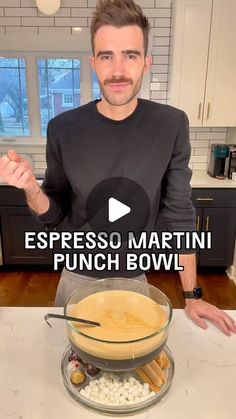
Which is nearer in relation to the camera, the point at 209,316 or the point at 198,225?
the point at 209,316

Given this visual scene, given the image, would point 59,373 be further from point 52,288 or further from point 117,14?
point 52,288

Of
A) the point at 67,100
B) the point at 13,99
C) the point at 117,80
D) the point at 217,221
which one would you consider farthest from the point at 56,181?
the point at 13,99

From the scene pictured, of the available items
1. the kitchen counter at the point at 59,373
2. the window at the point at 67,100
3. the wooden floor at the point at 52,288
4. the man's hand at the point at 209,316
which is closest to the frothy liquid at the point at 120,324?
the kitchen counter at the point at 59,373

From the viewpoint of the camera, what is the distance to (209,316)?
99cm

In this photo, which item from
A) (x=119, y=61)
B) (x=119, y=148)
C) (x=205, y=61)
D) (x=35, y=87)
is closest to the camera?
(x=119, y=61)

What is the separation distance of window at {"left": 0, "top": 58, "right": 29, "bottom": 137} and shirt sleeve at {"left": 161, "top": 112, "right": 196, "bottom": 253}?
224cm

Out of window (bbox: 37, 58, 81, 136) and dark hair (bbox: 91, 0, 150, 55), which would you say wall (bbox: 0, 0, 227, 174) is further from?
dark hair (bbox: 91, 0, 150, 55)

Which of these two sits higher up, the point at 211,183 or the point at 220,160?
the point at 220,160

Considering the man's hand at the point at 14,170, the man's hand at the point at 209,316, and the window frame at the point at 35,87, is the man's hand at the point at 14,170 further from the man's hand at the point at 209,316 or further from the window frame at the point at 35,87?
the window frame at the point at 35,87

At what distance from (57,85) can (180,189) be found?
2251mm

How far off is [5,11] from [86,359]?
2947mm

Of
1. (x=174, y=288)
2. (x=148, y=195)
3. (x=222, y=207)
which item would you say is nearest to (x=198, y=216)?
(x=222, y=207)

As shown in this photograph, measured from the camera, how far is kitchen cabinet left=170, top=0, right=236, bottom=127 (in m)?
2.54

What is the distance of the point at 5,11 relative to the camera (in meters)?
2.81
